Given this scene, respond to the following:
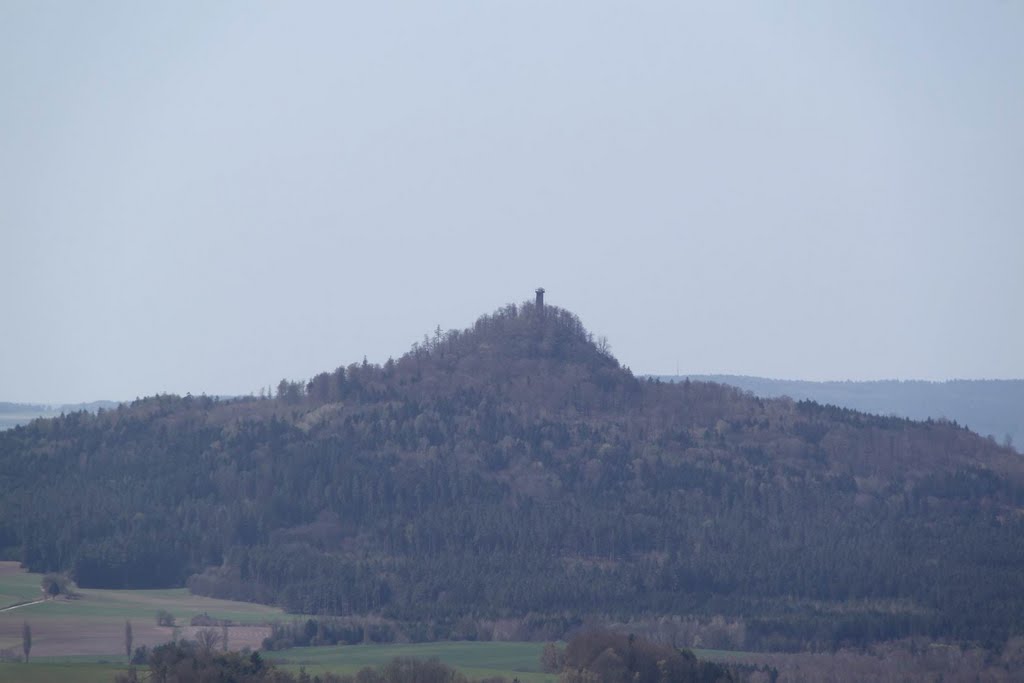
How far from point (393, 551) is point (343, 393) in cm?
3613

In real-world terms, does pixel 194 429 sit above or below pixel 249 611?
above

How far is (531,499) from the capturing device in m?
143

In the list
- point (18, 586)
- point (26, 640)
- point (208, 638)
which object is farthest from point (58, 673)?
point (18, 586)

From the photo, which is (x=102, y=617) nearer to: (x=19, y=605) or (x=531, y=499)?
(x=19, y=605)

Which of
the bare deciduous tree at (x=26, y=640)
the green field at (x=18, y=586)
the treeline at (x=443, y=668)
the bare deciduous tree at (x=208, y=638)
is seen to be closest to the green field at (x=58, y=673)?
the treeline at (x=443, y=668)

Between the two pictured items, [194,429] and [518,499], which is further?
[194,429]

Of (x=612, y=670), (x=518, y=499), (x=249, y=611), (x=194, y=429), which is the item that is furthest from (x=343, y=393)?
(x=612, y=670)

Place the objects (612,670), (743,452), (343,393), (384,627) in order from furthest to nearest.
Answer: (343,393)
(743,452)
(384,627)
(612,670)


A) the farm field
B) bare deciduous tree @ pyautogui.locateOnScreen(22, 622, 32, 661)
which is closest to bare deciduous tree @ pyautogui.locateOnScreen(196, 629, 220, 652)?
the farm field

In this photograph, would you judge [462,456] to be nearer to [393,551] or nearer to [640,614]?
[393,551]

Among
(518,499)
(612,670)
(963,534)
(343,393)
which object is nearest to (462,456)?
(518,499)

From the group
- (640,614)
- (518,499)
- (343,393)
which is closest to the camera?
(640,614)

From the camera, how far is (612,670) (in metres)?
80.5

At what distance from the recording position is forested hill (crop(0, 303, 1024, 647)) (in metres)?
117
